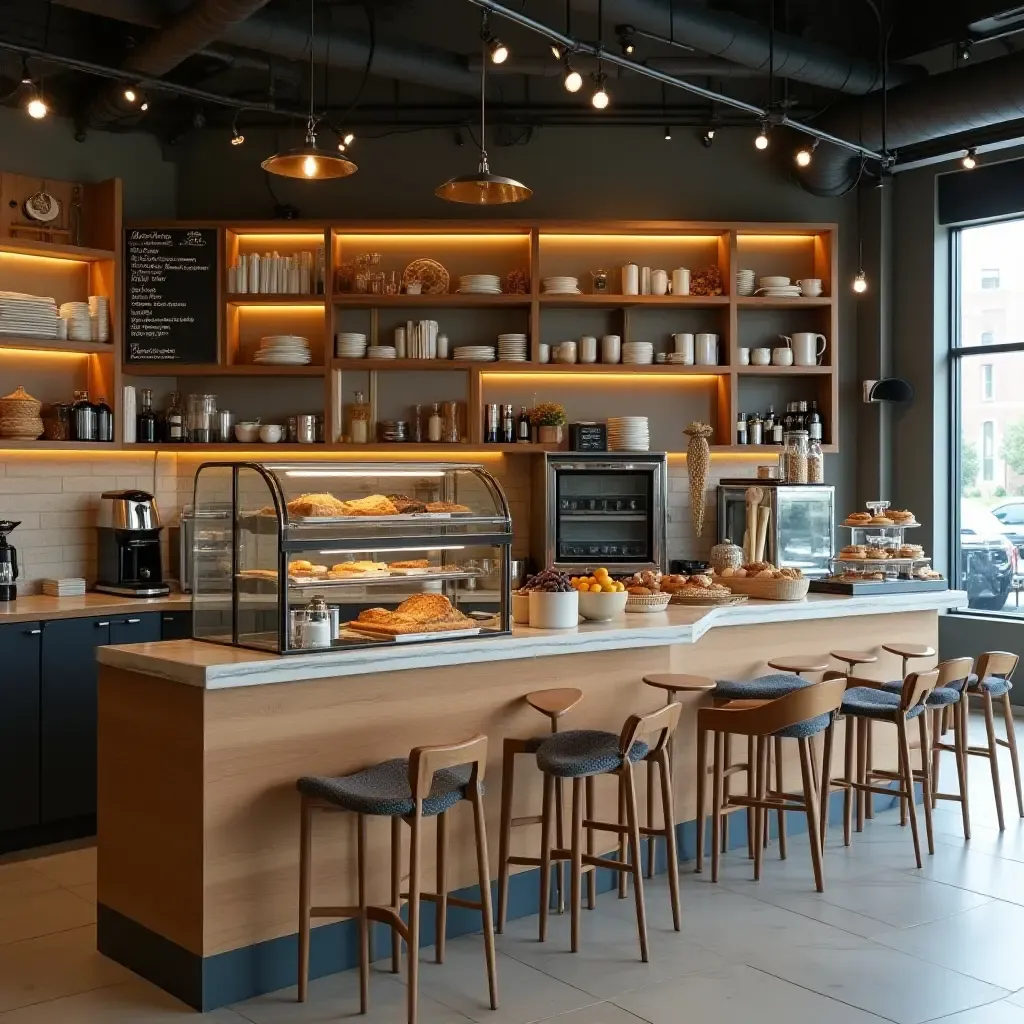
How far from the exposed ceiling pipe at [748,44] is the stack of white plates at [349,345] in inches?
89.1

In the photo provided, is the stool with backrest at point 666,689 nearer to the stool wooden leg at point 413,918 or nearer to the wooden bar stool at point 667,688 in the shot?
the wooden bar stool at point 667,688

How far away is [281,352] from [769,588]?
10.7 feet

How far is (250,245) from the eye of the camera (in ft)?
24.8

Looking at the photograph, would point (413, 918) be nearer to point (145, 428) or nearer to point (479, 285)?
point (145, 428)

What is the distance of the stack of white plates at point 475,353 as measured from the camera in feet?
24.6

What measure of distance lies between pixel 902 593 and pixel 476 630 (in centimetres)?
261

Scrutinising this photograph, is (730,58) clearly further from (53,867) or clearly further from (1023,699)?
(53,867)

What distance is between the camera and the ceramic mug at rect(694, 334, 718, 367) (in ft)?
25.6

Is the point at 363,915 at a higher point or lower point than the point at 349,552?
lower

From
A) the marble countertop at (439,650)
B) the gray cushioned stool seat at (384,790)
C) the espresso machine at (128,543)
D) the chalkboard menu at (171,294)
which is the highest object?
the chalkboard menu at (171,294)

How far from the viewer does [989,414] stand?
8.62m

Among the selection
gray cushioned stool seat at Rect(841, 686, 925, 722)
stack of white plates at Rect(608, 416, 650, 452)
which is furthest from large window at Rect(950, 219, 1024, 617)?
gray cushioned stool seat at Rect(841, 686, 925, 722)

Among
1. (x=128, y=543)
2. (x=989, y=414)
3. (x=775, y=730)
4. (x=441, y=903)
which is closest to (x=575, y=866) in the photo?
(x=441, y=903)

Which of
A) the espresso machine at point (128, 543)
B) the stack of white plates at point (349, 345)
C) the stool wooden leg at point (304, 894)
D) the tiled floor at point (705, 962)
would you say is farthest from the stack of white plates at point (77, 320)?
the stool wooden leg at point (304, 894)
